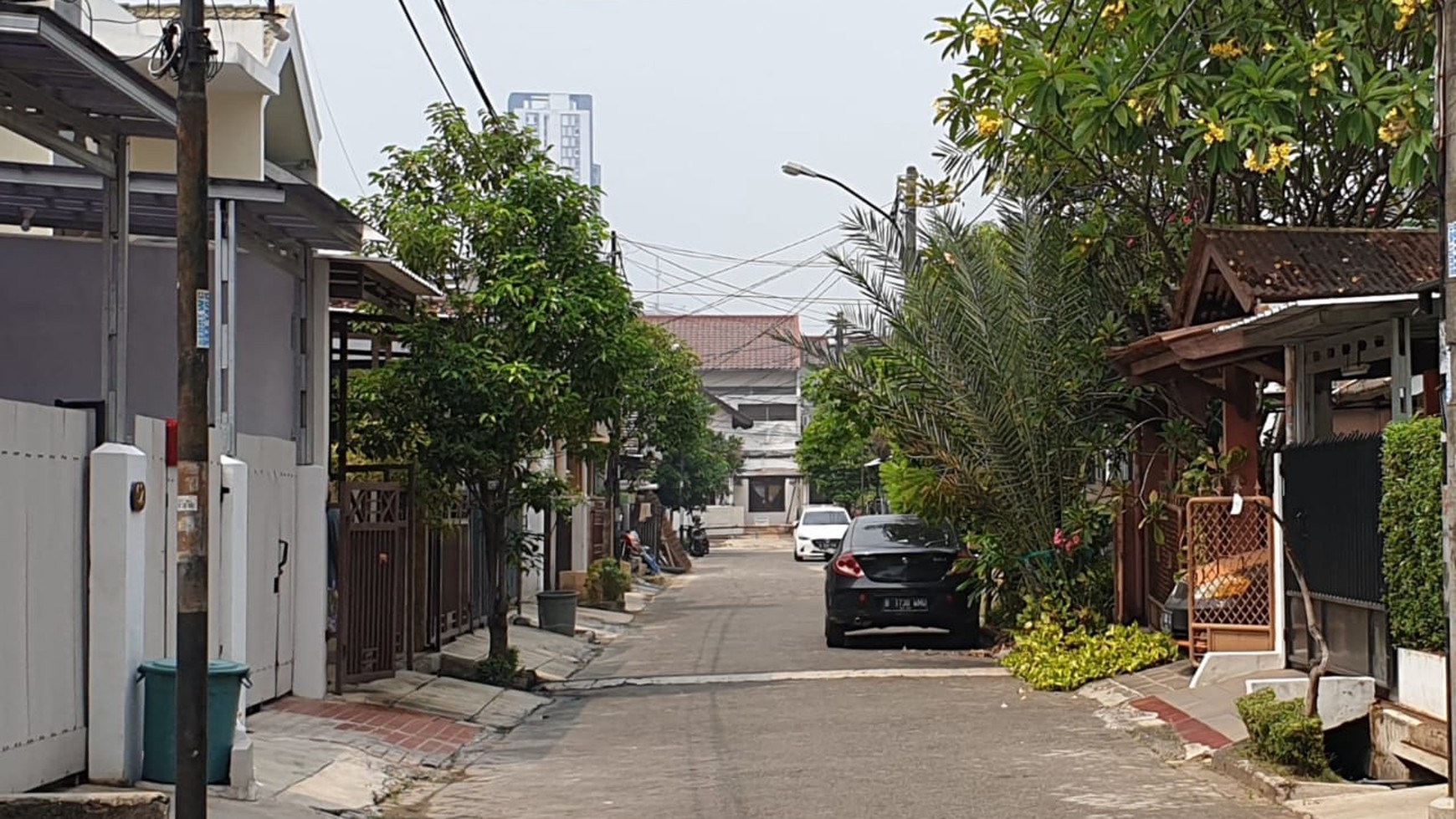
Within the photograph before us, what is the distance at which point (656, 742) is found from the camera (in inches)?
542

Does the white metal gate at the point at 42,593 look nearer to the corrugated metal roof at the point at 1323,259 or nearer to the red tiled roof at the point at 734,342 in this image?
the corrugated metal roof at the point at 1323,259

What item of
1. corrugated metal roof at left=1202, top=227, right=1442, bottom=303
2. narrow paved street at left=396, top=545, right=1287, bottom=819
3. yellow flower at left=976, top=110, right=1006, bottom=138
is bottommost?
narrow paved street at left=396, top=545, right=1287, bottom=819

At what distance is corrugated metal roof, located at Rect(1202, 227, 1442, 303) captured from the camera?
1247cm

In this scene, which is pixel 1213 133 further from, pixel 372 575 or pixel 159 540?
pixel 372 575

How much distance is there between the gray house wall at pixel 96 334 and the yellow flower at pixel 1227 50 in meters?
8.37

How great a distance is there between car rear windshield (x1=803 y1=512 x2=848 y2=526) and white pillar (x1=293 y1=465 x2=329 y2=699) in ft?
124

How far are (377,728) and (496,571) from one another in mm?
4386

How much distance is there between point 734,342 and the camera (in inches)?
3536

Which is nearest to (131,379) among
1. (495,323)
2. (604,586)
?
(495,323)

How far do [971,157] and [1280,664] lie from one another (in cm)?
623

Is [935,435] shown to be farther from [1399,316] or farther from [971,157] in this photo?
[1399,316]

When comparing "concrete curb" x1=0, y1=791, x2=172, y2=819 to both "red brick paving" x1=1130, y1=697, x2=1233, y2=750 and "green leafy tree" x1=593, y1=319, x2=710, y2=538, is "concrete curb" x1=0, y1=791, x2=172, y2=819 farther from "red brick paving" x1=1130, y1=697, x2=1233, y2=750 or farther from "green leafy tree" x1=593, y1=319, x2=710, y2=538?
"green leafy tree" x1=593, y1=319, x2=710, y2=538

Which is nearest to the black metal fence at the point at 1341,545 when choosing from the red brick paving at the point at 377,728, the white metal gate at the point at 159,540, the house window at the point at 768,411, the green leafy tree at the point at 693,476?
the red brick paving at the point at 377,728

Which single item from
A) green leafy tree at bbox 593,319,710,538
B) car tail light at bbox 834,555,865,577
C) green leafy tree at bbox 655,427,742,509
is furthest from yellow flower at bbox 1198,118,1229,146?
green leafy tree at bbox 655,427,742,509
